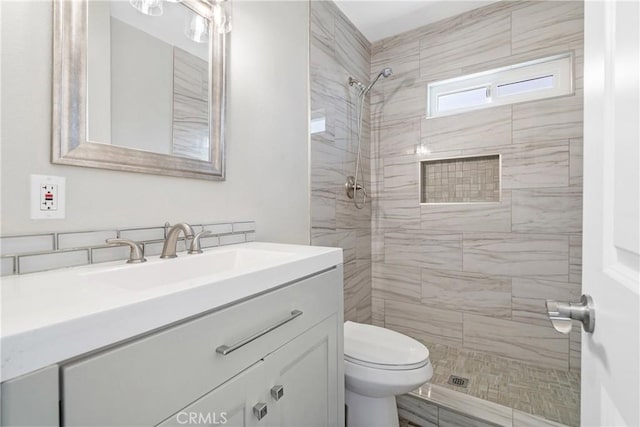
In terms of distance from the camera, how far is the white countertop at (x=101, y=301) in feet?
1.34

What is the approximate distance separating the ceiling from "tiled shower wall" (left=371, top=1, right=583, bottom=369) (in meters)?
0.07

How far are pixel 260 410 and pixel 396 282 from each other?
6.40 feet

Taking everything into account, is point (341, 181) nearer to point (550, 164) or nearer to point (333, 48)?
point (333, 48)

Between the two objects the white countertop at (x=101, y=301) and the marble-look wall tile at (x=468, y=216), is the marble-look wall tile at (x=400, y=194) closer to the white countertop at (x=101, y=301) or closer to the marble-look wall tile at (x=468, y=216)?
the marble-look wall tile at (x=468, y=216)

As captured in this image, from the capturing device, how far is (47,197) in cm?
80

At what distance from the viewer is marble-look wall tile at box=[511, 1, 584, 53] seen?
1883 mm

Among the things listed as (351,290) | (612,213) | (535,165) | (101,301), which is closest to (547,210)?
(535,165)

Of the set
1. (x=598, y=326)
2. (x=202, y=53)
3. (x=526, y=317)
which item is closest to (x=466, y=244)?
(x=526, y=317)

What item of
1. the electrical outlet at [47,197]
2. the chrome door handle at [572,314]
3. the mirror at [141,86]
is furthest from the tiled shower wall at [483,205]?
the electrical outlet at [47,197]

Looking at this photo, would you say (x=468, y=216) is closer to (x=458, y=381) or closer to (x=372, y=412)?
(x=458, y=381)

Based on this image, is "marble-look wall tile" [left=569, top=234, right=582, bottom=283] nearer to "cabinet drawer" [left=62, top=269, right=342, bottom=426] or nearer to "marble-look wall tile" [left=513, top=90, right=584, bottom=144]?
"marble-look wall tile" [left=513, top=90, right=584, bottom=144]

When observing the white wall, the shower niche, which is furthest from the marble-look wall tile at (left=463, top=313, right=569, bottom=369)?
the white wall

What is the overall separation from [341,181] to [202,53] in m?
1.24

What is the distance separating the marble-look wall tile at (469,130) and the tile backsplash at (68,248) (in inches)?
77.6
